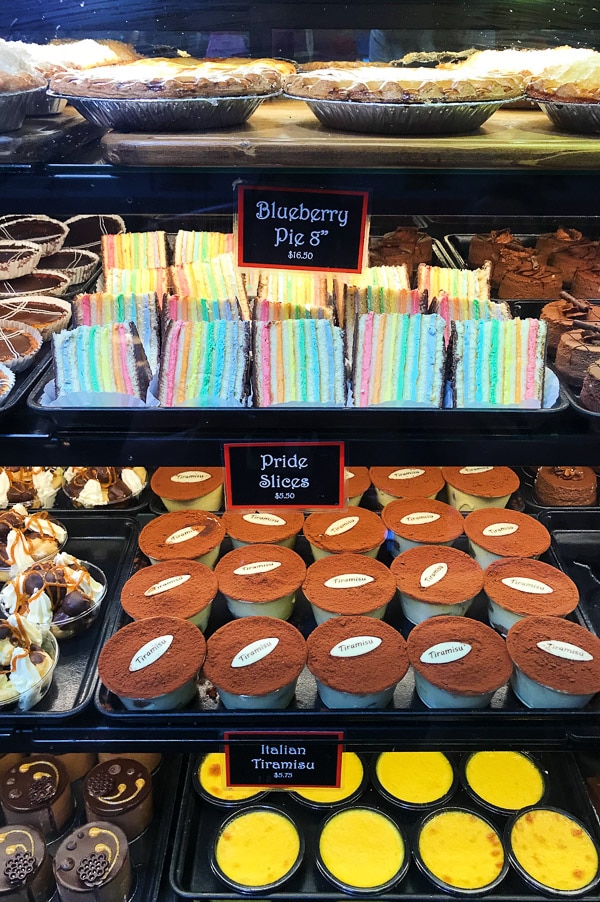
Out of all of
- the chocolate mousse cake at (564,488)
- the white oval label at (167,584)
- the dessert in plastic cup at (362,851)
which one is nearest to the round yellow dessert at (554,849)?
the dessert in plastic cup at (362,851)

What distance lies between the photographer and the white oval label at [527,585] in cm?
213

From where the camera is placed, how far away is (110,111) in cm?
145

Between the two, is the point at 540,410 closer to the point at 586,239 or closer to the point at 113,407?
the point at 113,407

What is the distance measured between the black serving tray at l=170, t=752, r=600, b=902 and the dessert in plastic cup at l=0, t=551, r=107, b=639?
2.23 feet

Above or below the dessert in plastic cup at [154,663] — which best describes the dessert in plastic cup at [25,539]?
above

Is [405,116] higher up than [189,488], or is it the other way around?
[405,116]

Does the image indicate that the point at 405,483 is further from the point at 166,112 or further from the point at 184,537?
the point at 166,112

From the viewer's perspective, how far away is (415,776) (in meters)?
2.39

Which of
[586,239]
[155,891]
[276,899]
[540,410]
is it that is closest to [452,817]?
[276,899]

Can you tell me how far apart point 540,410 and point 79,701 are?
1329 mm

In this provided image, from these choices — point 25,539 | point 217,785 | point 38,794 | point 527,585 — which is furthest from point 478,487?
point 38,794

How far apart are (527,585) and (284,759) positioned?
84 cm

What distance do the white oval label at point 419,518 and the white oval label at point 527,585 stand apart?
0.33 meters

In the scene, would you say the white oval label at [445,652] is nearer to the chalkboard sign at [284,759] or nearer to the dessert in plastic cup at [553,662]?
the dessert in plastic cup at [553,662]
